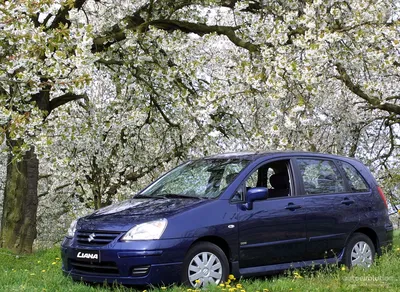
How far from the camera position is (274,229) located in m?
6.65

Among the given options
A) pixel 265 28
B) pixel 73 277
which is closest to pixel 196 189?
pixel 73 277

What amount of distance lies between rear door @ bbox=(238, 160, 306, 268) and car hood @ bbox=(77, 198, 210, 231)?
60cm

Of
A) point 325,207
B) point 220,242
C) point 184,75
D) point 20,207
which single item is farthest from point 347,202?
point 20,207

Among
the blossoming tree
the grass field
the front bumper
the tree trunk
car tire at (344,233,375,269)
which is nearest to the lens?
the front bumper

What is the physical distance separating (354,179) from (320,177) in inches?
24.0

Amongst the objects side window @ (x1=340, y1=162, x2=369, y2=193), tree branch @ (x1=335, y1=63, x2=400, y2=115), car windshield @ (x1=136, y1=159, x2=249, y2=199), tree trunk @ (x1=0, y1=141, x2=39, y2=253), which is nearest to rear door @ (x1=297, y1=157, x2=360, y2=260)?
side window @ (x1=340, y1=162, x2=369, y2=193)

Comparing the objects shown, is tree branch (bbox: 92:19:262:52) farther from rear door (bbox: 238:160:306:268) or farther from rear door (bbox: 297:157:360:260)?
rear door (bbox: 238:160:306:268)

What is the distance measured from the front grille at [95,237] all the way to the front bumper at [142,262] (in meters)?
0.08

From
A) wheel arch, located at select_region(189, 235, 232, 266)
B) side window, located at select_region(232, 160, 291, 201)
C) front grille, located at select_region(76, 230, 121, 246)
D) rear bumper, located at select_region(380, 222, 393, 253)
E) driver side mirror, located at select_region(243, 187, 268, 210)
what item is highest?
side window, located at select_region(232, 160, 291, 201)

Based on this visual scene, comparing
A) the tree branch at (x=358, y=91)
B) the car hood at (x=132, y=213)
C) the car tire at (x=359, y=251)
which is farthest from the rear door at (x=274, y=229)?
the tree branch at (x=358, y=91)

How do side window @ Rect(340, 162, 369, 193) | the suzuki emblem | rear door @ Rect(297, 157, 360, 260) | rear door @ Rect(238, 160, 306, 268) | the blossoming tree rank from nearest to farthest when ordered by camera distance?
1. the suzuki emblem
2. rear door @ Rect(238, 160, 306, 268)
3. rear door @ Rect(297, 157, 360, 260)
4. side window @ Rect(340, 162, 369, 193)
5. the blossoming tree

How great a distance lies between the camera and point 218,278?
6145mm

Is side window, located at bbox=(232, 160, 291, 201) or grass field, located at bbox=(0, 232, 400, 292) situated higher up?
side window, located at bbox=(232, 160, 291, 201)

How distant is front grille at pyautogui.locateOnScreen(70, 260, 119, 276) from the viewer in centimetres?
591
